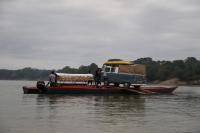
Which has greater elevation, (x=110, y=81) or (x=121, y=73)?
(x=121, y=73)

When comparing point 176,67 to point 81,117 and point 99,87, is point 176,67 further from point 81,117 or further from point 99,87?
point 81,117

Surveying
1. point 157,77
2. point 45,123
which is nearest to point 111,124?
point 45,123

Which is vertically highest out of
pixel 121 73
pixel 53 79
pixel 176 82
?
pixel 121 73

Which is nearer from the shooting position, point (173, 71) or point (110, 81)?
point (110, 81)

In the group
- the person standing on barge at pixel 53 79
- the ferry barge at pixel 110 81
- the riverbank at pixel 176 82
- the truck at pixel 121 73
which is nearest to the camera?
the person standing on barge at pixel 53 79

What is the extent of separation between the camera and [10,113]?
2055cm

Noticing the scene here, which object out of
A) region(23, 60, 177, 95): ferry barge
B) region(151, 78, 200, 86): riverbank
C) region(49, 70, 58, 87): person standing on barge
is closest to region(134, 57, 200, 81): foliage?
region(151, 78, 200, 86): riverbank

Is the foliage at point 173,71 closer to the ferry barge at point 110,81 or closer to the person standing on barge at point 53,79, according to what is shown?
the ferry barge at point 110,81

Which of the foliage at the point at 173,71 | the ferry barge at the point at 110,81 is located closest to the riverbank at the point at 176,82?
the foliage at the point at 173,71

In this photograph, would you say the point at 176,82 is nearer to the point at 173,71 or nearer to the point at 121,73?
the point at 173,71

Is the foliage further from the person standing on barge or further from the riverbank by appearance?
the person standing on barge

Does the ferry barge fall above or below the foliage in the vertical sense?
below

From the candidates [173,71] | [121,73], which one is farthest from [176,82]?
[121,73]

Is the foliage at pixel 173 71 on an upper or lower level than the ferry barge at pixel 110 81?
upper
